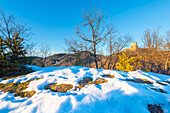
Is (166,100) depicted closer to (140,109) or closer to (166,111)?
(166,111)

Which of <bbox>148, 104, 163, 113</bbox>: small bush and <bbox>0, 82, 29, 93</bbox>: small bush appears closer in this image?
<bbox>148, 104, 163, 113</bbox>: small bush

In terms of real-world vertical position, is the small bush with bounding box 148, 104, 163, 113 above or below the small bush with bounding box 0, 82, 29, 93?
above

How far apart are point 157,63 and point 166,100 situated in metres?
13.0

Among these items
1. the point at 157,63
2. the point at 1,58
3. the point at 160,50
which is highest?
the point at 160,50

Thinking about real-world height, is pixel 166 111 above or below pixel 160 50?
below

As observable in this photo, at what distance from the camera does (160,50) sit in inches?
408

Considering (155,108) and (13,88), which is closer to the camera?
(155,108)

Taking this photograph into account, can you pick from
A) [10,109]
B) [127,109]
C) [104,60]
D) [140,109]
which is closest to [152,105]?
[140,109]

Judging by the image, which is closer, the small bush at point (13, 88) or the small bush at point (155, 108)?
the small bush at point (155, 108)

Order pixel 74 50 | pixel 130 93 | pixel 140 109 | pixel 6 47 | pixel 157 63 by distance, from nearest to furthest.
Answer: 1. pixel 140 109
2. pixel 130 93
3. pixel 6 47
4. pixel 157 63
5. pixel 74 50

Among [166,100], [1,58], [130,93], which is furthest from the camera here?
[1,58]

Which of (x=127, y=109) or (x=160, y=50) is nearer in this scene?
(x=127, y=109)

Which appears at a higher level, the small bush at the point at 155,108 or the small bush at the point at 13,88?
the small bush at the point at 155,108

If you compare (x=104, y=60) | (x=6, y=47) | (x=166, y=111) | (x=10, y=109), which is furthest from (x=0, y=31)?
(x=104, y=60)
